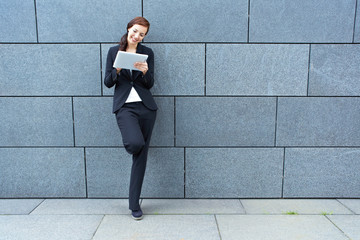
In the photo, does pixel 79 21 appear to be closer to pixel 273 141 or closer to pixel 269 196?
pixel 273 141

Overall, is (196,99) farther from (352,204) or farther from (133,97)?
(352,204)

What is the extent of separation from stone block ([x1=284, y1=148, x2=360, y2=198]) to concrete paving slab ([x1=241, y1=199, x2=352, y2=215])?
0.12 m

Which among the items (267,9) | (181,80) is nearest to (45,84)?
(181,80)

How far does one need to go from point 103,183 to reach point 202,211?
4.65 ft

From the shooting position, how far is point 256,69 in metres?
3.50

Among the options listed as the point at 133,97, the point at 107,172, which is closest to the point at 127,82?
the point at 133,97

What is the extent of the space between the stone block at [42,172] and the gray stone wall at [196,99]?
1 centimetres

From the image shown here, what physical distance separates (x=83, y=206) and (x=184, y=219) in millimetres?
1362

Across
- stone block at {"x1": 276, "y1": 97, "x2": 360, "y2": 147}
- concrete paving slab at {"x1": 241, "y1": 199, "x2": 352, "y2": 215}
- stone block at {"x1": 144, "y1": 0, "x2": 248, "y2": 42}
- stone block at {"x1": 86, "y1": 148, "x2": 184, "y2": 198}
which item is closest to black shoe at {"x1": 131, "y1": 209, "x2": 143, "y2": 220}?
stone block at {"x1": 86, "y1": 148, "x2": 184, "y2": 198}

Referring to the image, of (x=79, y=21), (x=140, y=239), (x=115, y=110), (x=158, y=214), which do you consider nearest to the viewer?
(x=140, y=239)

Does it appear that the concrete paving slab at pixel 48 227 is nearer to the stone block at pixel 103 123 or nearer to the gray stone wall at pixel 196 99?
the gray stone wall at pixel 196 99

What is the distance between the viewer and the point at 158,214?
3.19m

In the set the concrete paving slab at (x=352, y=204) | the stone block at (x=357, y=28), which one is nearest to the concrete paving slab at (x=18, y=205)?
the concrete paving slab at (x=352, y=204)

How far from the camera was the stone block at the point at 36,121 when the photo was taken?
11.6 ft
